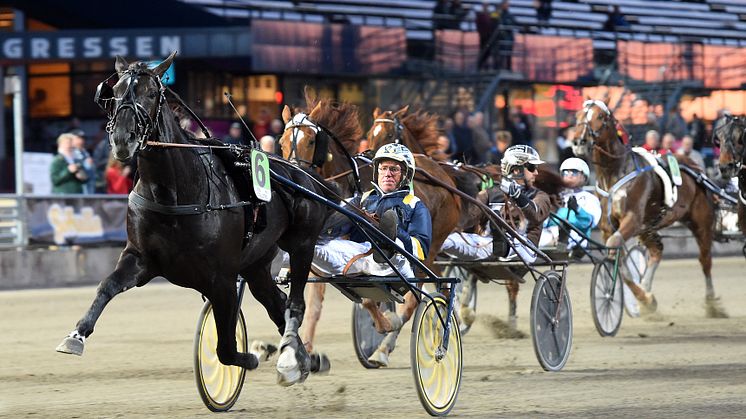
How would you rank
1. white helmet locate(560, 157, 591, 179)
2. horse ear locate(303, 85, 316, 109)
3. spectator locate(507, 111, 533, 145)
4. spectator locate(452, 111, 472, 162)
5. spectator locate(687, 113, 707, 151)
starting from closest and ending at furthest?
horse ear locate(303, 85, 316, 109) → white helmet locate(560, 157, 591, 179) → spectator locate(452, 111, 472, 162) → spectator locate(507, 111, 533, 145) → spectator locate(687, 113, 707, 151)

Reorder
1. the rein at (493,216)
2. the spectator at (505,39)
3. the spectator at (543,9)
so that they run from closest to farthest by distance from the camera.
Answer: the rein at (493,216) < the spectator at (505,39) < the spectator at (543,9)

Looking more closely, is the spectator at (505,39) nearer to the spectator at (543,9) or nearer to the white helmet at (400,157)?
the spectator at (543,9)

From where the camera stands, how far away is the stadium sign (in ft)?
66.6

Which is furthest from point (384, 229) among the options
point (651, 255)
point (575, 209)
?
point (651, 255)

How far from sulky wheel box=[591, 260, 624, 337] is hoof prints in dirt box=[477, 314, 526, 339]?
0.64 meters

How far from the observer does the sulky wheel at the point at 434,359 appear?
6.96 metres

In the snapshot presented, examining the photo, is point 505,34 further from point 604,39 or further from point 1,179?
point 1,179

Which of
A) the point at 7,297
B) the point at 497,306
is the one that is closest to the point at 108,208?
the point at 7,297

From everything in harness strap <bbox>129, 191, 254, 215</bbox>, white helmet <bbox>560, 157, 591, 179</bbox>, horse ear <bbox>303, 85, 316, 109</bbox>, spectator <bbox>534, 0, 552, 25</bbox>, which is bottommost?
harness strap <bbox>129, 191, 254, 215</bbox>

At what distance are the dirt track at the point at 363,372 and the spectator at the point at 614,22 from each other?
1404 cm

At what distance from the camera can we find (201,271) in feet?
21.4

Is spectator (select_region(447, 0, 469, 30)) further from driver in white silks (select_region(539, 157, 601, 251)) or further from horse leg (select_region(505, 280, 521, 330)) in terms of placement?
horse leg (select_region(505, 280, 521, 330))

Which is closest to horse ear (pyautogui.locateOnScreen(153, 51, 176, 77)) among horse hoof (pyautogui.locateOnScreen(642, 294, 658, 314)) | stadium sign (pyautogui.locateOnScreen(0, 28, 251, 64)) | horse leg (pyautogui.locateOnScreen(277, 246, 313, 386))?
horse leg (pyautogui.locateOnScreen(277, 246, 313, 386))

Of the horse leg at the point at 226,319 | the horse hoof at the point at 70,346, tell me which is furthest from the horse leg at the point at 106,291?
the horse leg at the point at 226,319
